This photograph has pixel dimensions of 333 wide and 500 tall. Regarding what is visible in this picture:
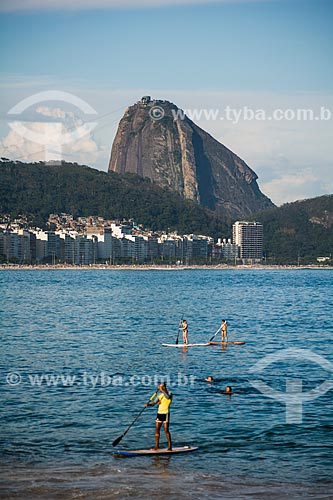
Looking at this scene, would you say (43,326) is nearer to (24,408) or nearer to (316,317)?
(316,317)

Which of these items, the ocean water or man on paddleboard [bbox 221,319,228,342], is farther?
man on paddleboard [bbox 221,319,228,342]

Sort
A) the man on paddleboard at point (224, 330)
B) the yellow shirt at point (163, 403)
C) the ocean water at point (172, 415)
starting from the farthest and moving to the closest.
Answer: the man on paddleboard at point (224, 330) < the yellow shirt at point (163, 403) < the ocean water at point (172, 415)

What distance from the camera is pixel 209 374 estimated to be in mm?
36469

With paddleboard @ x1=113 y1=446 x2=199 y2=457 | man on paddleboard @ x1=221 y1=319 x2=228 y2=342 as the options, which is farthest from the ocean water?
man on paddleboard @ x1=221 y1=319 x2=228 y2=342

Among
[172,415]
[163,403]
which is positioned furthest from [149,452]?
[172,415]

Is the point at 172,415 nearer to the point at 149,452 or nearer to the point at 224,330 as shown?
the point at 149,452

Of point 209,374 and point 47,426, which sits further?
point 209,374

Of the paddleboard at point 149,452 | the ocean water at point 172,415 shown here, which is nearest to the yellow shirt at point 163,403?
the paddleboard at point 149,452

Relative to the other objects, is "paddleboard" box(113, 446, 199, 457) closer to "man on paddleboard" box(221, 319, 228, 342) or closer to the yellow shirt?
the yellow shirt

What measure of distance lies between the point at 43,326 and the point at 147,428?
36.1 meters

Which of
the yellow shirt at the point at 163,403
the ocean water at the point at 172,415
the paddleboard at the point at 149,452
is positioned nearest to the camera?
the ocean water at the point at 172,415

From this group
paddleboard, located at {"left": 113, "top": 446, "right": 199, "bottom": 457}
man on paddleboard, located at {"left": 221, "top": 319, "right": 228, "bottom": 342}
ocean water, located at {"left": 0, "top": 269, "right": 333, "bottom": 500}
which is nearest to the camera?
ocean water, located at {"left": 0, "top": 269, "right": 333, "bottom": 500}

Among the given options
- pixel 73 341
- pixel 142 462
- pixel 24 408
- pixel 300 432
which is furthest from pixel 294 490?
pixel 73 341

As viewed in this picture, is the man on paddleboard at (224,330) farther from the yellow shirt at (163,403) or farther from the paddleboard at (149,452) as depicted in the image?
the yellow shirt at (163,403)
